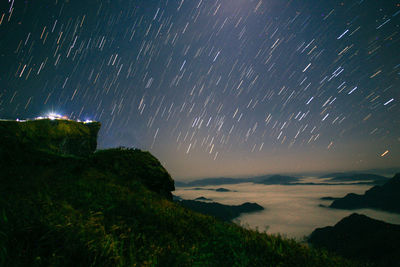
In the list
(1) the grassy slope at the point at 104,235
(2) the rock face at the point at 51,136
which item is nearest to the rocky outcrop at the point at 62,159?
(2) the rock face at the point at 51,136

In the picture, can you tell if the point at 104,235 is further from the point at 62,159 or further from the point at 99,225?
the point at 62,159

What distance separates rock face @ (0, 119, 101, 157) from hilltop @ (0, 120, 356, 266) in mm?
72

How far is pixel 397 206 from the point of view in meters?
156

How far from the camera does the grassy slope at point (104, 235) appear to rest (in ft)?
9.09

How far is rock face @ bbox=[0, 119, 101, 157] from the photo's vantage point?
29.8ft

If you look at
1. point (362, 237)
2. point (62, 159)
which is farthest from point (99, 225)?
point (362, 237)

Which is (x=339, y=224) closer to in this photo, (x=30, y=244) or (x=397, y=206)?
(x=30, y=244)

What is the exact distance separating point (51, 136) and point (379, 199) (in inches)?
A: 10000

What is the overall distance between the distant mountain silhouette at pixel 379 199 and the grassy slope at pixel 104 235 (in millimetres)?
239946

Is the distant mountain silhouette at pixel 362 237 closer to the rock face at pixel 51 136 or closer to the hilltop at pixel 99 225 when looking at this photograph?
the hilltop at pixel 99 225

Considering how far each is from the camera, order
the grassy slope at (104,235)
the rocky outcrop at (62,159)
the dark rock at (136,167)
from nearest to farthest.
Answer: the grassy slope at (104,235)
the rocky outcrop at (62,159)
the dark rock at (136,167)

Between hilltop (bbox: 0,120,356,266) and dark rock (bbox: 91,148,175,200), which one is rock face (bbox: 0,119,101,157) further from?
dark rock (bbox: 91,148,175,200)

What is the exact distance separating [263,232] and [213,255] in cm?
303

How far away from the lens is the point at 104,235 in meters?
3.28
